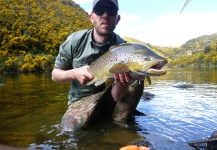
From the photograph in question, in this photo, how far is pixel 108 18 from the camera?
3439 mm

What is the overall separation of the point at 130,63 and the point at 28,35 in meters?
57.9

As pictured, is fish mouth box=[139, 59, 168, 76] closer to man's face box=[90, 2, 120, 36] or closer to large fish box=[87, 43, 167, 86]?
large fish box=[87, 43, 167, 86]

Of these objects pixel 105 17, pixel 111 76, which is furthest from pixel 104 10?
pixel 111 76

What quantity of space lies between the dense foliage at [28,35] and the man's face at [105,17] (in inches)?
1675

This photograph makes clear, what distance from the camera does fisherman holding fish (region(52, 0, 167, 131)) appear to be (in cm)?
354

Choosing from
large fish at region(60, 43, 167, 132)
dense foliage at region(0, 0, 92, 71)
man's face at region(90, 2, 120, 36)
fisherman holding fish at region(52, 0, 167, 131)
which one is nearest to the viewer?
large fish at region(60, 43, 167, 132)

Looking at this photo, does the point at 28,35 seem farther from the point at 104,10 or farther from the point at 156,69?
the point at 156,69

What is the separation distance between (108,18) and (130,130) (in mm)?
1987

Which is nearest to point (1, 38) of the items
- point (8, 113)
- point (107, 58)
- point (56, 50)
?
point (56, 50)

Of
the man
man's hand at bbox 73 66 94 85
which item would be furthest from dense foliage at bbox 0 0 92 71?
man's hand at bbox 73 66 94 85

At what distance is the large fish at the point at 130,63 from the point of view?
229 cm

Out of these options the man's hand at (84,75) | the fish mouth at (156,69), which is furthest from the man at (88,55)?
the fish mouth at (156,69)

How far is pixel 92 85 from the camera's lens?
13.7 ft

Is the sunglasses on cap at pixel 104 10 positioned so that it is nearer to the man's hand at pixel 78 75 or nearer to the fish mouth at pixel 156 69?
the man's hand at pixel 78 75
